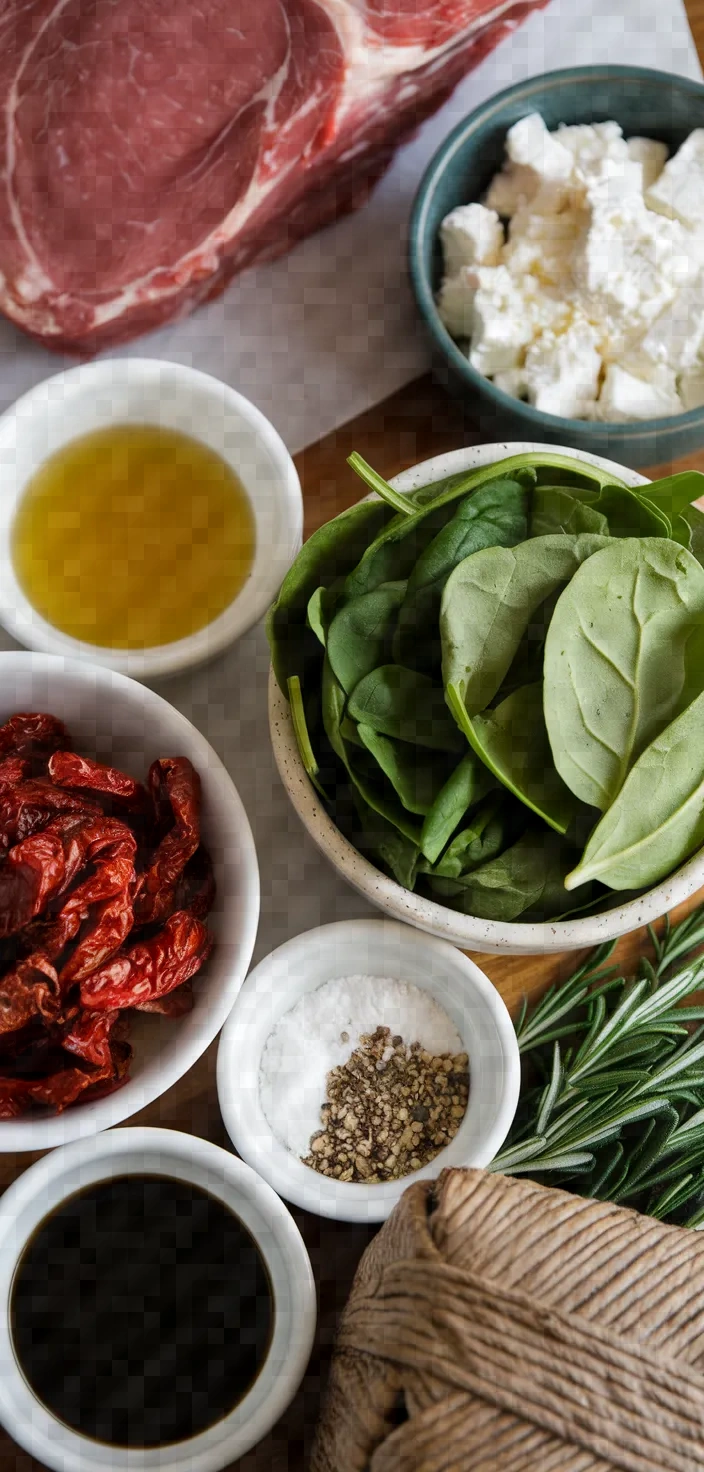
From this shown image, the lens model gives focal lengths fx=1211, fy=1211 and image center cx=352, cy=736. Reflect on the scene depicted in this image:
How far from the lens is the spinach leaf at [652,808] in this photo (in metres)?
0.93

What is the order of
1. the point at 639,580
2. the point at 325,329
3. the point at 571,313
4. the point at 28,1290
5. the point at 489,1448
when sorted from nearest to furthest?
the point at 489,1448
the point at 639,580
the point at 28,1290
the point at 571,313
the point at 325,329

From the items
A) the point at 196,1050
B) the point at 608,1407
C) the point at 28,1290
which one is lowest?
the point at 28,1290

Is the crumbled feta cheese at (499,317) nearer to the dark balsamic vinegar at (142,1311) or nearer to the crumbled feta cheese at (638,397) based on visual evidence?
the crumbled feta cheese at (638,397)

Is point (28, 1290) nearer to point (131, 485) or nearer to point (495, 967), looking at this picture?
point (495, 967)

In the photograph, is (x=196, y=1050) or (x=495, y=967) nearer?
(x=196, y=1050)

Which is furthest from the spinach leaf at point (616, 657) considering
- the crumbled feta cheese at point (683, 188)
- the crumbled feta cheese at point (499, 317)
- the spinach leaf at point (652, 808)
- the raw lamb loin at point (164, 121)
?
the raw lamb loin at point (164, 121)

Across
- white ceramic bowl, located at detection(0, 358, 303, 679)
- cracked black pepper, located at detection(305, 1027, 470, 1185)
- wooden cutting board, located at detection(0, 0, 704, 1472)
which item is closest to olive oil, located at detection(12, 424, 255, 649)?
white ceramic bowl, located at detection(0, 358, 303, 679)

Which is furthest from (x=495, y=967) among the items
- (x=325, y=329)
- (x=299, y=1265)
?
(x=325, y=329)

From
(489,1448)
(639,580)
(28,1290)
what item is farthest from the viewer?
(28,1290)

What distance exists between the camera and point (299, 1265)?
3.27ft

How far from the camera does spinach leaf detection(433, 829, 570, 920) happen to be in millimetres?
979

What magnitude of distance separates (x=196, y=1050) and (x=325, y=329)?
813 millimetres

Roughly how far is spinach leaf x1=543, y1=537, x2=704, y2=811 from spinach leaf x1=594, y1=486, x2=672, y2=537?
62mm

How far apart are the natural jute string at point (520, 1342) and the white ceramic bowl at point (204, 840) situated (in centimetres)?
22
